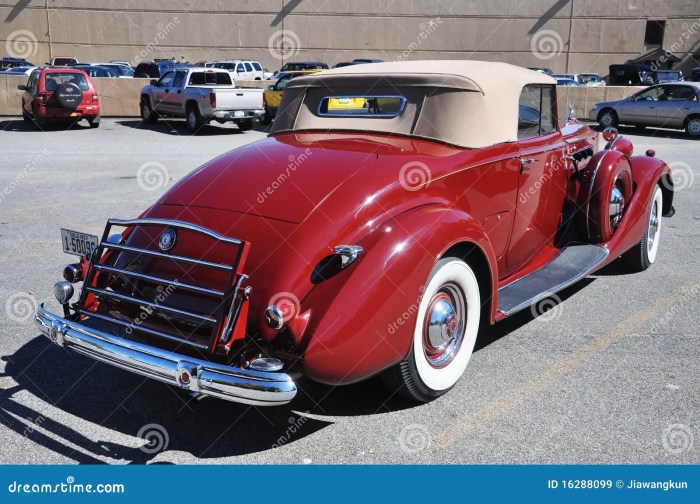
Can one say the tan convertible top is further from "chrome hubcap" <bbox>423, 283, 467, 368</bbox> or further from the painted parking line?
the painted parking line

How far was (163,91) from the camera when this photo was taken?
20359mm

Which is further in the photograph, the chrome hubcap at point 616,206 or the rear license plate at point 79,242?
the chrome hubcap at point 616,206

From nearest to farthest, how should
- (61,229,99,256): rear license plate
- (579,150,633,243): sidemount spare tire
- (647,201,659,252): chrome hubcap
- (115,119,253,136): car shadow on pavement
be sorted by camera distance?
(61,229,99,256): rear license plate
(579,150,633,243): sidemount spare tire
(647,201,659,252): chrome hubcap
(115,119,253,136): car shadow on pavement

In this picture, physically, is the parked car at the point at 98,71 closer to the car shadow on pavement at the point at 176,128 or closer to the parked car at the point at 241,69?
the car shadow on pavement at the point at 176,128

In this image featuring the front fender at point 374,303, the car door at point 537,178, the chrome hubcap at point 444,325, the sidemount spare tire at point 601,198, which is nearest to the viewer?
the front fender at point 374,303

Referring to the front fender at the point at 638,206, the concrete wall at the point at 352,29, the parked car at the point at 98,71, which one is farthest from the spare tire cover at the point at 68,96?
the concrete wall at the point at 352,29

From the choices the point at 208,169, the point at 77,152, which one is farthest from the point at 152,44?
the point at 208,169

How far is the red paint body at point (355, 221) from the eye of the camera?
3283 mm

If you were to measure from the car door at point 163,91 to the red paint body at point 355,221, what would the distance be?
16567 millimetres

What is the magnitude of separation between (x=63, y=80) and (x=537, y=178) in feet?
57.4

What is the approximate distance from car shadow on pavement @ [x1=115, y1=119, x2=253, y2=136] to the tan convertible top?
14.4 metres

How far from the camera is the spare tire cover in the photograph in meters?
18.4

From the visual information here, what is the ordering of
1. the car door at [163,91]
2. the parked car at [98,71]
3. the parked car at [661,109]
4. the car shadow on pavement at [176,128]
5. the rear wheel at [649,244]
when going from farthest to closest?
the parked car at [98,71] < the car door at [163,91] < the car shadow on pavement at [176,128] < the parked car at [661,109] < the rear wheel at [649,244]

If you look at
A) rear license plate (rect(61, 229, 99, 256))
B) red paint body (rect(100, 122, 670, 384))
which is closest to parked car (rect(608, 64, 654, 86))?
red paint body (rect(100, 122, 670, 384))
